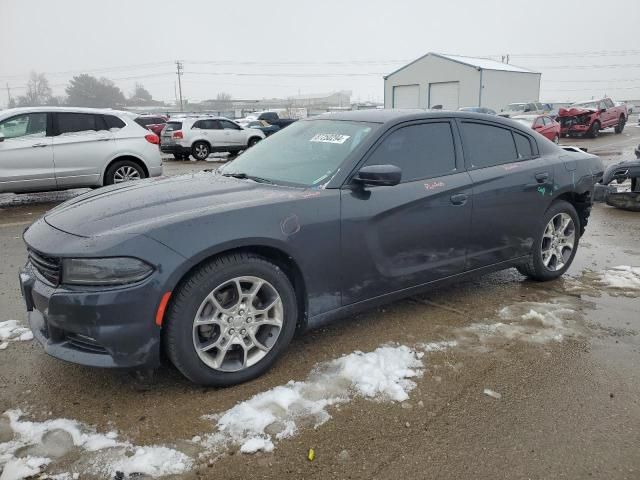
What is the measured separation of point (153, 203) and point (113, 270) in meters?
0.62

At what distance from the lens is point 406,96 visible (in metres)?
43.2

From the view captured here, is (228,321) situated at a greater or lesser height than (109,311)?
lesser

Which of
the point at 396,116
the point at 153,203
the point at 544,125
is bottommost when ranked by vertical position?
the point at 544,125

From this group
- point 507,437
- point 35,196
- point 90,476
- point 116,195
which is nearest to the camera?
point 90,476

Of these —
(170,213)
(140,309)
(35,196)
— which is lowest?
(35,196)

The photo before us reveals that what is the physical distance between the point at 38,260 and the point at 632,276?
5.05 m

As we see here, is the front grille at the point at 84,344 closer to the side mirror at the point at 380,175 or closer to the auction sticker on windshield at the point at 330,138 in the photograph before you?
the side mirror at the point at 380,175

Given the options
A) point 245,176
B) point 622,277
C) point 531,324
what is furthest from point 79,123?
point 622,277

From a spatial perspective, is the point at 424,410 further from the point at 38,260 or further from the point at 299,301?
the point at 38,260

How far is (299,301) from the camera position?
3.29 meters

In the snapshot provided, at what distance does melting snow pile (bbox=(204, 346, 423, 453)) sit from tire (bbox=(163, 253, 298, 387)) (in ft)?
0.76

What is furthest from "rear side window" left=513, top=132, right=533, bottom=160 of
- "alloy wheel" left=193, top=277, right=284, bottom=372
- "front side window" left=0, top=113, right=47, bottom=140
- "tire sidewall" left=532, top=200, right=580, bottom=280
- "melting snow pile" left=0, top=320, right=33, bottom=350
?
"front side window" left=0, top=113, right=47, bottom=140

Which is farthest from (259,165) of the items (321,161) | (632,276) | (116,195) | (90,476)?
(632,276)

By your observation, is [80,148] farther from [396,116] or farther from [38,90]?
[38,90]
